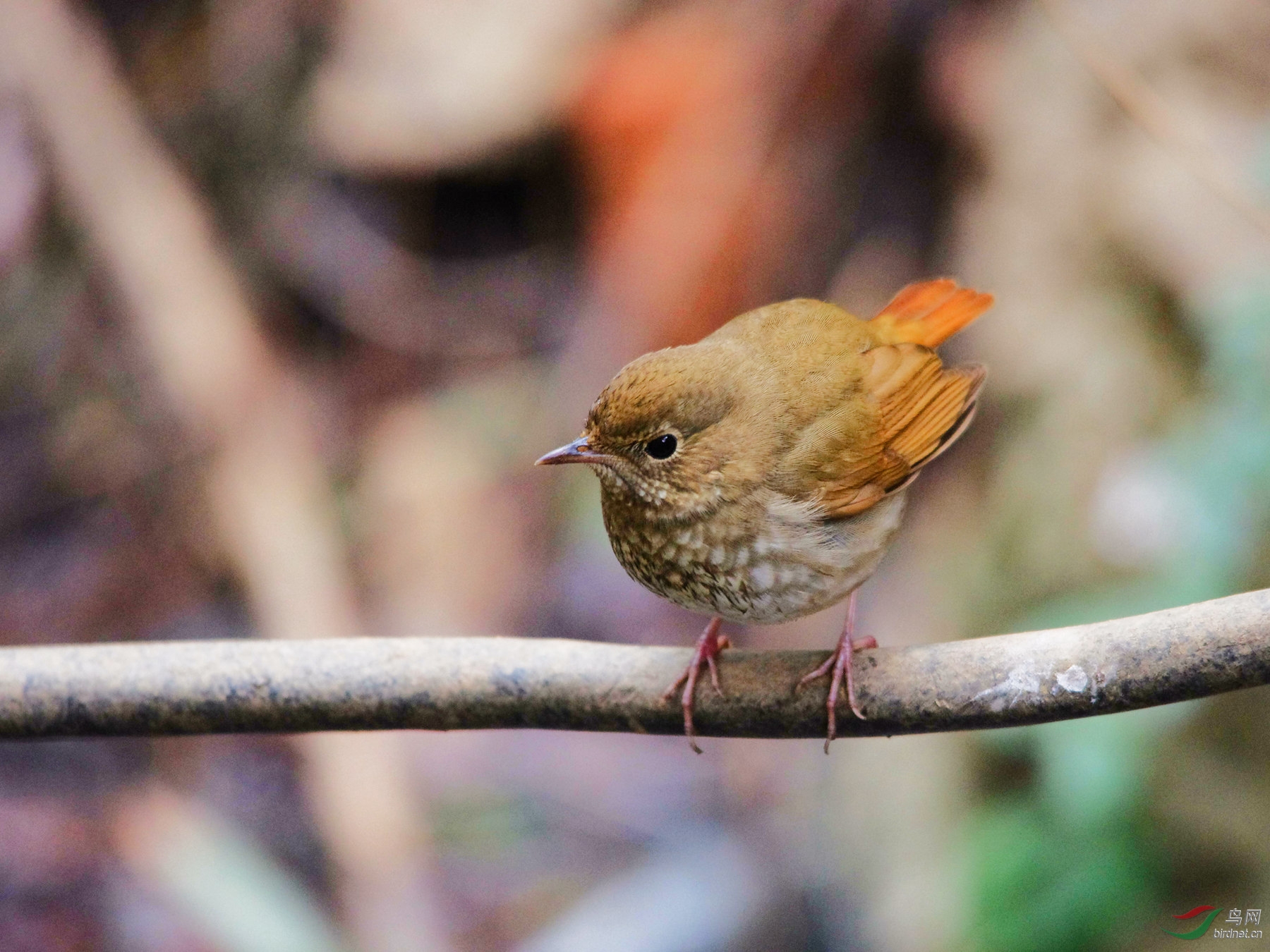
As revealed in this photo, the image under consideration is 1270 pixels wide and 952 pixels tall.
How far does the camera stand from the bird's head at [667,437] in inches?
106

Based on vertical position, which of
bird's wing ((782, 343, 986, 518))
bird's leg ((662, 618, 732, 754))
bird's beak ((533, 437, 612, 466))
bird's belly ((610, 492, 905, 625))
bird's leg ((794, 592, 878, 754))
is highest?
bird's beak ((533, 437, 612, 466))

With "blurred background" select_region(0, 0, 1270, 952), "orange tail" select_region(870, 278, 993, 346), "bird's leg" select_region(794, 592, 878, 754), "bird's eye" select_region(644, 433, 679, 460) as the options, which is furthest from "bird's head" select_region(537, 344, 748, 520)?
"blurred background" select_region(0, 0, 1270, 952)

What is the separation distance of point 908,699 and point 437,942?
2.77 meters

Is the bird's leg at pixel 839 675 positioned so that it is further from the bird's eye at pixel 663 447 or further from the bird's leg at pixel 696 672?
the bird's eye at pixel 663 447

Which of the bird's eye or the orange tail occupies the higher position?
the orange tail

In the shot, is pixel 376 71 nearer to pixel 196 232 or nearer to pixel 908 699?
pixel 196 232

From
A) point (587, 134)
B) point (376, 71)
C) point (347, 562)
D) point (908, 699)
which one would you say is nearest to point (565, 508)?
point (347, 562)

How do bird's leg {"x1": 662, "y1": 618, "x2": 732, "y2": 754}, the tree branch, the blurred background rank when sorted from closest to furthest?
the tree branch → bird's leg {"x1": 662, "y1": 618, "x2": 732, "y2": 754} → the blurred background

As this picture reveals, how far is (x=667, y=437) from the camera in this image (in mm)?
2768

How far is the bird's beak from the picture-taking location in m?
2.70

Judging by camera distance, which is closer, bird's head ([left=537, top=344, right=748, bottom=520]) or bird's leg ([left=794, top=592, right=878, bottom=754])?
bird's leg ([left=794, top=592, right=878, bottom=754])

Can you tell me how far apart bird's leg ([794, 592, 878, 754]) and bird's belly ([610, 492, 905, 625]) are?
0.15 meters

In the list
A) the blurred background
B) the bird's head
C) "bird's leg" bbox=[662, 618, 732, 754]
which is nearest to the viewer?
"bird's leg" bbox=[662, 618, 732, 754]

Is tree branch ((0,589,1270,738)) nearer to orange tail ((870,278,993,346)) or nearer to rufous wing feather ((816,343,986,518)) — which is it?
rufous wing feather ((816,343,986,518))
